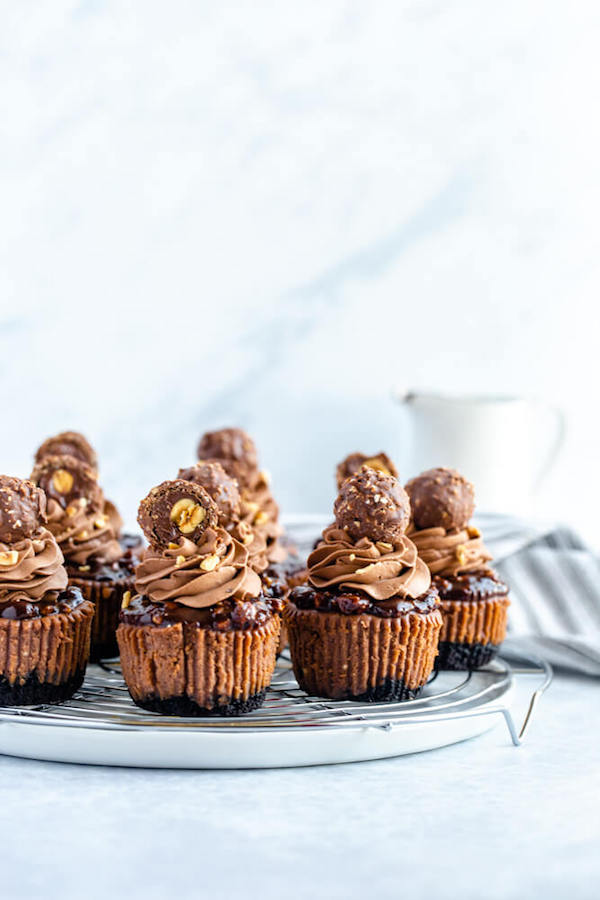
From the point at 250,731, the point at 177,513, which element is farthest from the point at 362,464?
the point at 250,731

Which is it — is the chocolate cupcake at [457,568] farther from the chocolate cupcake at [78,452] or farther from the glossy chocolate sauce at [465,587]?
the chocolate cupcake at [78,452]

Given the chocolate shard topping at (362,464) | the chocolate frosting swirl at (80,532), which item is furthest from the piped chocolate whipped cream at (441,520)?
the chocolate frosting swirl at (80,532)

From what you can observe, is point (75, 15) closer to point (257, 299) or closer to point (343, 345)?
point (257, 299)

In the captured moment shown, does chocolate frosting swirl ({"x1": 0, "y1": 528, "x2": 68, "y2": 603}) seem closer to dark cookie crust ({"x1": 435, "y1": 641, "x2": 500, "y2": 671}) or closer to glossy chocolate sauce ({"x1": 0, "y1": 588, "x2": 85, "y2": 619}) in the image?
glossy chocolate sauce ({"x1": 0, "y1": 588, "x2": 85, "y2": 619})

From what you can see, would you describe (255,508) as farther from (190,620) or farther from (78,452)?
(190,620)

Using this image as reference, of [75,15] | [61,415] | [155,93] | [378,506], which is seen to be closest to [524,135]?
[155,93]

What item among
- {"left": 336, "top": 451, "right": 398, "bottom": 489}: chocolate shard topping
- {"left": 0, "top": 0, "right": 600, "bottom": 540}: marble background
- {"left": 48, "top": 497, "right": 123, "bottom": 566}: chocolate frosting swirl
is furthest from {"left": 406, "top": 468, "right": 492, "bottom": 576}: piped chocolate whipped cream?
{"left": 0, "top": 0, "right": 600, "bottom": 540}: marble background

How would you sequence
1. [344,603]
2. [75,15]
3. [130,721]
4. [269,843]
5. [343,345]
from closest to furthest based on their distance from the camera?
[269,843] → [130,721] → [344,603] → [75,15] → [343,345]
